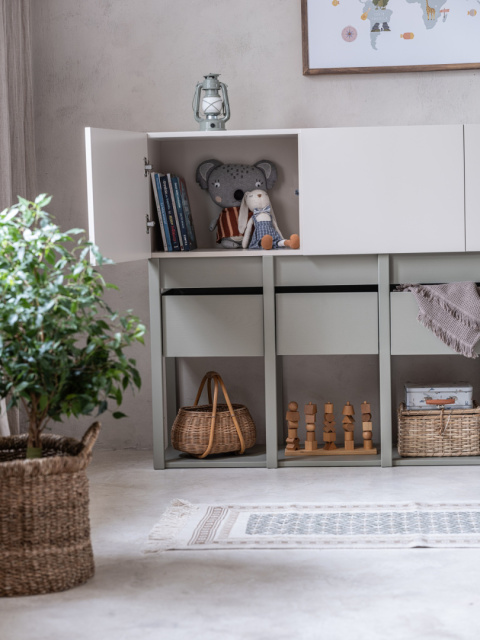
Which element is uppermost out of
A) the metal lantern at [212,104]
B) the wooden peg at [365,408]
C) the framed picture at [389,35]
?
the framed picture at [389,35]

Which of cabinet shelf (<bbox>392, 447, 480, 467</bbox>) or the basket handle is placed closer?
the basket handle

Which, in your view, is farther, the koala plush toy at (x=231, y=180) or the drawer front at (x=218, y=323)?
the koala plush toy at (x=231, y=180)

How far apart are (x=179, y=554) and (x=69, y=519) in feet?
1.21

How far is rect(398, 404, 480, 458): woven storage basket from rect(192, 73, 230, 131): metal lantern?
1.27 metres

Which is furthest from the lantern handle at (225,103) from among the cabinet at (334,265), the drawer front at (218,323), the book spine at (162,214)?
the drawer front at (218,323)

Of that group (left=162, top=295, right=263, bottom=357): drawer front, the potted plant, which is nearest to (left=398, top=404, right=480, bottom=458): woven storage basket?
(left=162, top=295, right=263, bottom=357): drawer front

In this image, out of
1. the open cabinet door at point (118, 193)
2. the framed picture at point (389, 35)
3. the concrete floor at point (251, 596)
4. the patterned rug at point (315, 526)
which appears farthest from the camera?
the framed picture at point (389, 35)

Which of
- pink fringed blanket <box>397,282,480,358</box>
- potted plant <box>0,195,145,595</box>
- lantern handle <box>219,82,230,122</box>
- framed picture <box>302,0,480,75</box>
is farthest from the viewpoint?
framed picture <box>302,0,480,75</box>

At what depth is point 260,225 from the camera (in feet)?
11.0

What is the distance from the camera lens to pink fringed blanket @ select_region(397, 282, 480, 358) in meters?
3.06

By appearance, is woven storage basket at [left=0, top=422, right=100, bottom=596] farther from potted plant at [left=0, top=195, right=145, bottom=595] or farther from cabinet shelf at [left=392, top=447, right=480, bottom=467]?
cabinet shelf at [left=392, top=447, right=480, bottom=467]

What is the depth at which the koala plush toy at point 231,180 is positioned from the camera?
11.5 ft

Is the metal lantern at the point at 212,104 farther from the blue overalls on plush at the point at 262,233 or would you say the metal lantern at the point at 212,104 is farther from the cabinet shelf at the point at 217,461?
the cabinet shelf at the point at 217,461

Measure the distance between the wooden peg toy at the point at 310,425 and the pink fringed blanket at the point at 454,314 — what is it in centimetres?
55
